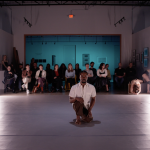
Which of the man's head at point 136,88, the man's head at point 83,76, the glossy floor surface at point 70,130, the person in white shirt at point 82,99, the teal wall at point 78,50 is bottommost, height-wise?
the glossy floor surface at point 70,130

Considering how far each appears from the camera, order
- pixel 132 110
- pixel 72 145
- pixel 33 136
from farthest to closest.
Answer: pixel 132 110 < pixel 33 136 < pixel 72 145

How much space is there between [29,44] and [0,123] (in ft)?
37.1

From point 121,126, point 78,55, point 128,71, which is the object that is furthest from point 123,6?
point 121,126

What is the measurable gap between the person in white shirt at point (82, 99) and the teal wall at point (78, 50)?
35.5ft

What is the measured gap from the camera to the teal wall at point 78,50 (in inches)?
578

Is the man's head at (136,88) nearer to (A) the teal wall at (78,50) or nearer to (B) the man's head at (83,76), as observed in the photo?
(B) the man's head at (83,76)

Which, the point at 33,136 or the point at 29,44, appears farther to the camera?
the point at 29,44

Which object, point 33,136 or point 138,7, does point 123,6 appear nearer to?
point 138,7

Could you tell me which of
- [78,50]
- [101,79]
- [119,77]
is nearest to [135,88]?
[101,79]

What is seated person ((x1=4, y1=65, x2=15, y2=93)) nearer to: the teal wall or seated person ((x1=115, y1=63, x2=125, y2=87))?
seated person ((x1=115, y1=63, x2=125, y2=87))

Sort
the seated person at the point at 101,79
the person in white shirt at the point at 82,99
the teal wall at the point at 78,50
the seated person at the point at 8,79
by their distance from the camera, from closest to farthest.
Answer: the person in white shirt at the point at 82,99
the seated person at the point at 8,79
the seated person at the point at 101,79
the teal wall at the point at 78,50

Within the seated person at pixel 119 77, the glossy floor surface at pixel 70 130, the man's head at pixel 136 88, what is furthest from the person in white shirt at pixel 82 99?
the seated person at pixel 119 77

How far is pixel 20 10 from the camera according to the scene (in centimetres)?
1157

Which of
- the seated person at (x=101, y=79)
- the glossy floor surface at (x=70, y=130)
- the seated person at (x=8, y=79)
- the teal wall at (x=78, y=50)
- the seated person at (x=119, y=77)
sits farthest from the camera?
the teal wall at (x=78, y=50)
